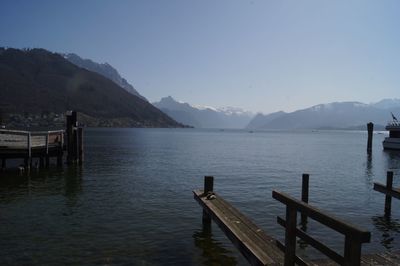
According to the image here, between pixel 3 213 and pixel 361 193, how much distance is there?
24.9 m

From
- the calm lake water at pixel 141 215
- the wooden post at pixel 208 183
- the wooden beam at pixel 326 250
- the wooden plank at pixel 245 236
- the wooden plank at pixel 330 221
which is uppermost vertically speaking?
the wooden plank at pixel 330 221

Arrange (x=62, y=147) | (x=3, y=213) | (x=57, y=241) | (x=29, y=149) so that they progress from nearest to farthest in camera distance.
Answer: (x=57, y=241) → (x=3, y=213) → (x=29, y=149) → (x=62, y=147)

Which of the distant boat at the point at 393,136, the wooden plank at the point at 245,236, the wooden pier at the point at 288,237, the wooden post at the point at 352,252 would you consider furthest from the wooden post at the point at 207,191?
the distant boat at the point at 393,136

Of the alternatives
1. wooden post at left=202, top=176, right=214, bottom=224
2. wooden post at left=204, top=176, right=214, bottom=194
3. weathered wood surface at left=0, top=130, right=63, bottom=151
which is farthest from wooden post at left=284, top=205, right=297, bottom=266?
weathered wood surface at left=0, top=130, right=63, bottom=151

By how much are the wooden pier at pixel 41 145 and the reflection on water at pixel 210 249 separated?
934 inches

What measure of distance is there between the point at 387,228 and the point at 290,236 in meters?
12.7

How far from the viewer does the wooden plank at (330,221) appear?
5.72 metres

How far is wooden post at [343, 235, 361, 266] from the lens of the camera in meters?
5.79

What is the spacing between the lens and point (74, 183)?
29.1 metres

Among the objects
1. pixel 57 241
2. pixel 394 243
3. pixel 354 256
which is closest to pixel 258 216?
pixel 394 243

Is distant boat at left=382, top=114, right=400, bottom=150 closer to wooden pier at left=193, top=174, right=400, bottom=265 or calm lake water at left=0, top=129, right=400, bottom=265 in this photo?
calm lake water at left=0, top=129, right=400, bottom=265

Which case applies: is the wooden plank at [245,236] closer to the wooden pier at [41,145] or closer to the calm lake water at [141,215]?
the calm lake water at [141,215]

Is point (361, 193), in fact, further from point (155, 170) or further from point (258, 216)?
point (155, 170)

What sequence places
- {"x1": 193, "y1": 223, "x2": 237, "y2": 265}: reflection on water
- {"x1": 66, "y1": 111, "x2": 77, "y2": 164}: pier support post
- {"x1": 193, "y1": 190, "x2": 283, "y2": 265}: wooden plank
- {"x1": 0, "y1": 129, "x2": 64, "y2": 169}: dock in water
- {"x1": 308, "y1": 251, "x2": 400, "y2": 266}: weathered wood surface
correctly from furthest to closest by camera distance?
{"x1": 66, "y1": 111, "x2": 77, "y2": 164}: pier support post
{"x1": 0, "y1": 129, "x2": 64, "y2": 169}: dock in water
{"x1": 193, "y1": 223, "x2": 237, "y2": 265}: reflection on water
{"x1": 193, "y1": 190, "x2": 283, "y2": 265}: wooden plank
{"x1": 308, "y1": 251, "x2": 400, "y2": 266}: weathered wood surface
